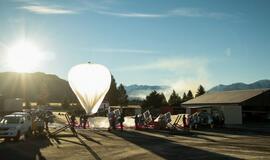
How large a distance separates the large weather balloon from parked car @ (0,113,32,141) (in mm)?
14146

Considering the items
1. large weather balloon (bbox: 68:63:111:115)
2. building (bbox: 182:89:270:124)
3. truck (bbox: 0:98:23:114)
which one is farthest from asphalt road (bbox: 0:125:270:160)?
truck (bbox: 0:98:23:114)

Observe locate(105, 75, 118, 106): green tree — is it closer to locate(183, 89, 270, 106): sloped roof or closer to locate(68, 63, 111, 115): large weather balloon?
locate(183, 89, 270, 106): sloped roof

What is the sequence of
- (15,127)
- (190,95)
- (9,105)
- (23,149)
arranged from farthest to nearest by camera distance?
(190,95), (9,105), (15,127), (23,149)

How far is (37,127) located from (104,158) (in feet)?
55.8

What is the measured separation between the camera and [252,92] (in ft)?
223

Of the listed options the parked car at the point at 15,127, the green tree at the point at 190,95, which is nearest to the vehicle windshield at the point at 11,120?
the parked car at the point at 15,127

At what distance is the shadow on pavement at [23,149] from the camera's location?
2283 centimetres

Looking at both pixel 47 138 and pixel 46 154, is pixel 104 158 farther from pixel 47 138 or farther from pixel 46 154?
pixel 47 138

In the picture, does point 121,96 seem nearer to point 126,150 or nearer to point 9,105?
point 9,105

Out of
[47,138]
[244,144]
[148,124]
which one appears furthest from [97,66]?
[244,144]

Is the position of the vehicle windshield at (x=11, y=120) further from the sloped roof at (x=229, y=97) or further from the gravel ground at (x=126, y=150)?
the sloped roof at (x=229, y=97)

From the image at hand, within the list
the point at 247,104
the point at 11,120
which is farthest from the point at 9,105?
the point at 11,120

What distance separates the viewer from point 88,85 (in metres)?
49.8

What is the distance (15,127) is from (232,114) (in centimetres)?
3382
